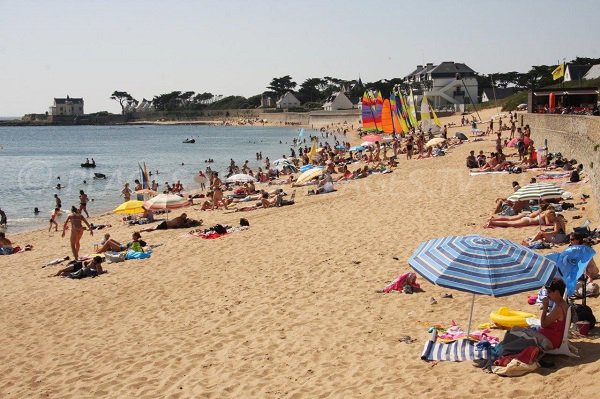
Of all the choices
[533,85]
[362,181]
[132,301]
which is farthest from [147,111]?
[132,301]

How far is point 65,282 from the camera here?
468 inches

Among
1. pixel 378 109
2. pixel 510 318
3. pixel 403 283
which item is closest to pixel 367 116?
pixel 378 109

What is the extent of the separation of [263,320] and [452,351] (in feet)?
9.45

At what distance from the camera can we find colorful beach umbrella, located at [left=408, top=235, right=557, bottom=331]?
575 centimetres

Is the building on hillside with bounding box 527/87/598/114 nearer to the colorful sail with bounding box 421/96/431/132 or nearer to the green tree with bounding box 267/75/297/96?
the colorful sail with bounding box 421/96/431/132

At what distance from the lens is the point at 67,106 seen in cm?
17425

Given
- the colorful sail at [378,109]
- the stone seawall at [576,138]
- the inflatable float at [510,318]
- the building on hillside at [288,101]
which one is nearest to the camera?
the inflatable float at [510,318]

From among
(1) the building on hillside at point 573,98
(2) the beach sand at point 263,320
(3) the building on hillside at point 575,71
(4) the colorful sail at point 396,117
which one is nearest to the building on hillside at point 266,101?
(3) the building on hillside at point 575,71

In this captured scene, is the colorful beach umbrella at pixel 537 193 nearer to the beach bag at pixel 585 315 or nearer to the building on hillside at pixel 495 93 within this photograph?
the beach bag at pixel 585 315

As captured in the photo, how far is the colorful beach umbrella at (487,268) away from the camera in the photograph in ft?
18.9

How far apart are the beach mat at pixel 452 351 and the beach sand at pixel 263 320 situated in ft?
0.48

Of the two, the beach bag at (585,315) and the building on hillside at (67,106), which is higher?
the building on hillside at (67,106)

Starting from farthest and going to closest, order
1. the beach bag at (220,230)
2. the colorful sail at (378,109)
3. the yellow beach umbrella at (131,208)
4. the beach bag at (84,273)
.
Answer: the colorful sail at (378,109), the yellow beach umbrella at (131,208), the beach bag at (220,230), the beach bag at (84,273)

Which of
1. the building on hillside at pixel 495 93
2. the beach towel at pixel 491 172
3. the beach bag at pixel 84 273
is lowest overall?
the beach bag at pixel 84 273
